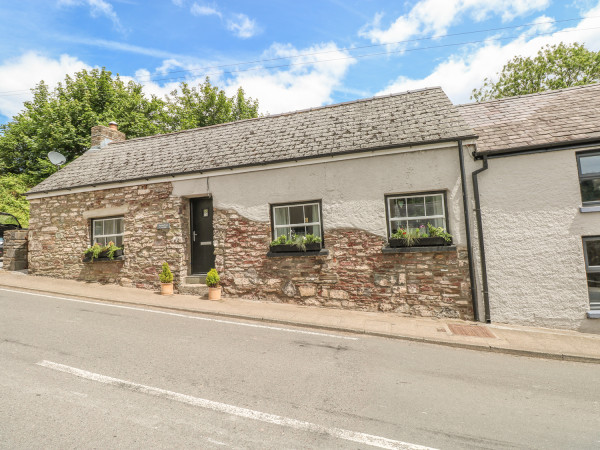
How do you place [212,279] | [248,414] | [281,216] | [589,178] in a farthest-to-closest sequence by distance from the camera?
[281,216] → [212,279] → [589,178] → [248,414]

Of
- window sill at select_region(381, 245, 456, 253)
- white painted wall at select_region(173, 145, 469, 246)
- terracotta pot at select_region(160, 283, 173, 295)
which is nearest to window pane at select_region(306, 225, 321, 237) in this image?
white painted wall at select_region(173, 145, 469, 246)

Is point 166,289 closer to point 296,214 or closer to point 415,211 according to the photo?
point 296,214

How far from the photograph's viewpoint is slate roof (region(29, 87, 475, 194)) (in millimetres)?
8859

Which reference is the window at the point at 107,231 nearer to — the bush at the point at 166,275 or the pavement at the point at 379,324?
the pavement at the point at 379,324

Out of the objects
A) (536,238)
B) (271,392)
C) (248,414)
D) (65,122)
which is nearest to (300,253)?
(271,392)

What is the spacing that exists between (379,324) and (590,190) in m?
5.61

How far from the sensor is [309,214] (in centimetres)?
935

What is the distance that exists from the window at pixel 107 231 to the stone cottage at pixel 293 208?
4cm

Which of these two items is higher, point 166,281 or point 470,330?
point 166,281

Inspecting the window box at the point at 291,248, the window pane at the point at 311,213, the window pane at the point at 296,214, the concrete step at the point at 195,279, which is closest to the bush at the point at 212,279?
the concrete step at the point at 195,279

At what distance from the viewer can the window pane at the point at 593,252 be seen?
736 cm

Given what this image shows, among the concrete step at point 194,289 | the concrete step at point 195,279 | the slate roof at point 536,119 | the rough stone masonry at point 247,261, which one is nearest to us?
the slate roof at point 536,119

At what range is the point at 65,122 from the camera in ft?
66.2

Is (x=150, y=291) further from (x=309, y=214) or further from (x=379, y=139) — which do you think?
(x=379, y=139)
